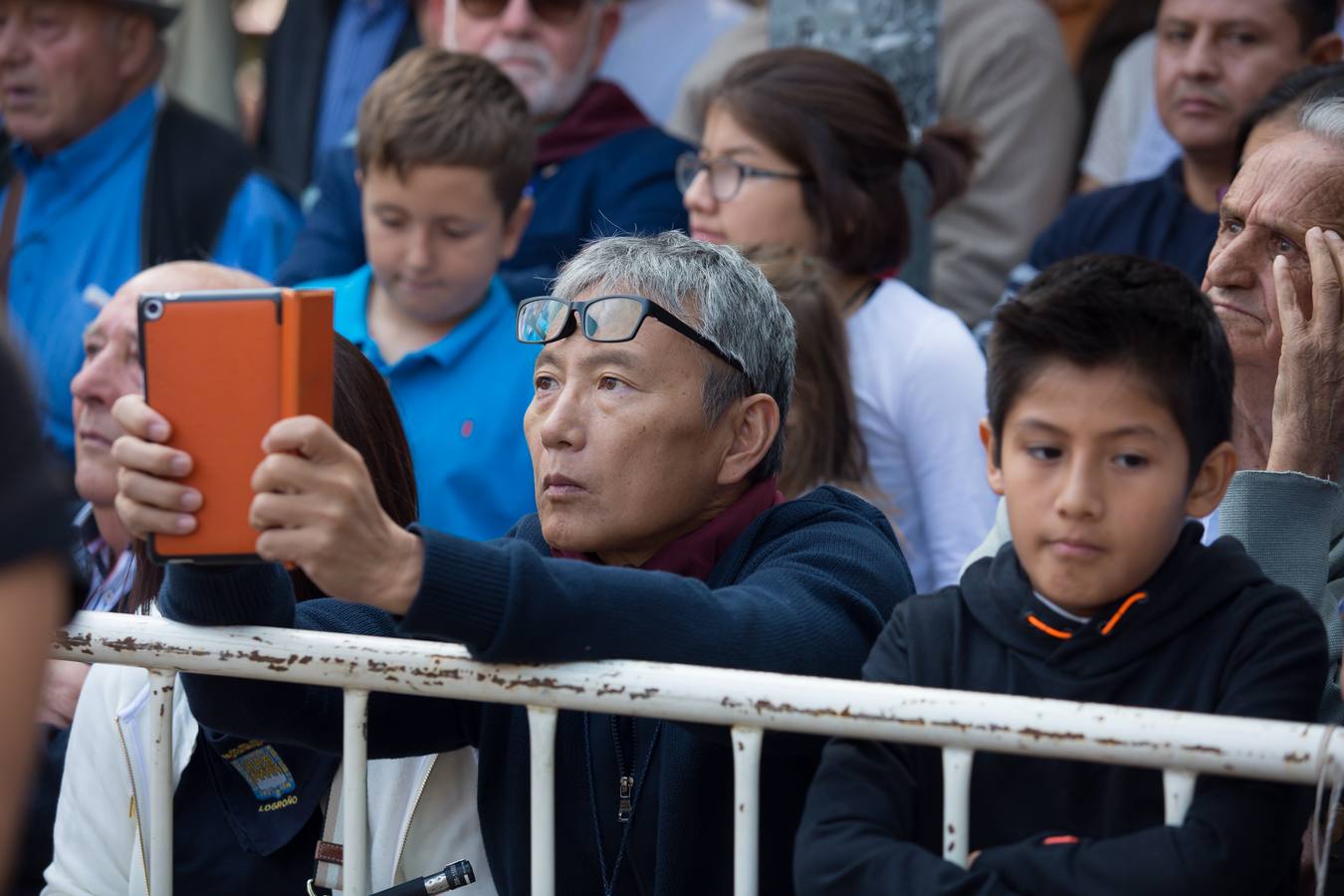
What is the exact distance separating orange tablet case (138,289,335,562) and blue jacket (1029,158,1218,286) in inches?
109

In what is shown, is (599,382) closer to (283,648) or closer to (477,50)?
(283,648)

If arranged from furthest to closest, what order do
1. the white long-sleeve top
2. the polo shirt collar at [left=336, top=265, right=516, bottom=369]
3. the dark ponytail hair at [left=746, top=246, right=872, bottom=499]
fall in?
1. the polo shirt collar at [left=336, top=265, right=516, bottom=369]
2. the white long-sleeve top
3. the dark ponytail hair at [left=746, top=246, right=872, bottom=499]

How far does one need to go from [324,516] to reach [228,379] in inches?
8.2

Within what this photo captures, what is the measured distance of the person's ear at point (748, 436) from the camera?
2752 millimetres

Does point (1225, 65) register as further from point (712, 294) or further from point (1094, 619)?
point (1094, 619)

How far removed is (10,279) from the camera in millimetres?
5250

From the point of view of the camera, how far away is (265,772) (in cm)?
272

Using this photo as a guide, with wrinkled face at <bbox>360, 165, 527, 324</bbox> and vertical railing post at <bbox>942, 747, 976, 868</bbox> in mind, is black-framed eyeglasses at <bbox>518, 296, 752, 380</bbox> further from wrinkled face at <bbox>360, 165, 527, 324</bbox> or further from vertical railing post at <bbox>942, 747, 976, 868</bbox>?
wrinkled face at <bbox>360, 165, 527, 324</bbox>

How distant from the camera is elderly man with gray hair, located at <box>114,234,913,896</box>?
2109 millimetres

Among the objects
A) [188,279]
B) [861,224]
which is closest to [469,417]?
[188,279]

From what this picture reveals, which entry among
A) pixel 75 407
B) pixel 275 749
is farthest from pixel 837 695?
pixel 75 407

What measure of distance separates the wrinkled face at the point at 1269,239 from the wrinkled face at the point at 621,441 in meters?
0.87

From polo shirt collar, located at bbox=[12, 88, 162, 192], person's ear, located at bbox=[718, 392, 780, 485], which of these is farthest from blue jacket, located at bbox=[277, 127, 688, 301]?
person's ear, located at bbox=[718, 392, 780, 485]

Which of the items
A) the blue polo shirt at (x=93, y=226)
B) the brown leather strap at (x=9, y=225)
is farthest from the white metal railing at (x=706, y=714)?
the brown leather strap at (x=9, y=225)
